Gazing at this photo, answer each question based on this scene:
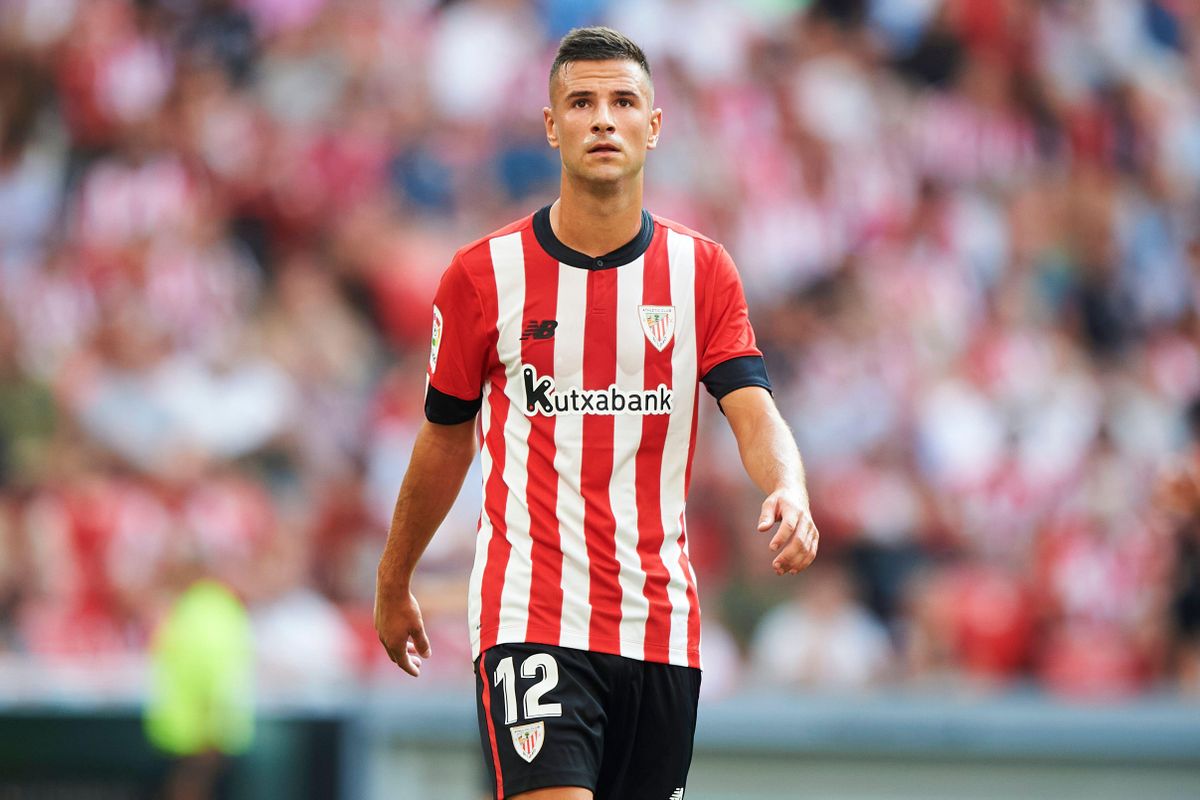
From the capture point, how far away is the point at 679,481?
180 inches

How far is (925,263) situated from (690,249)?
8398 mm

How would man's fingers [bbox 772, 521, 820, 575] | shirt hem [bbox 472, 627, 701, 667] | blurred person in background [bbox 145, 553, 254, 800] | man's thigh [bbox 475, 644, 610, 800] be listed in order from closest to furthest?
man's fingers [bbox 772, 521, 820, 575], man's thigh [bbox 475, 644, 610, 800], shirt hem [bbox 472, 627, 701, 667], blurred person in background [bbox 145, 553, 254, 800]

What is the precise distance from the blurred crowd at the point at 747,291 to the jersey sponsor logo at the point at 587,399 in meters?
4.73

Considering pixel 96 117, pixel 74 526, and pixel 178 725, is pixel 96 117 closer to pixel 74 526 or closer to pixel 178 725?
pixel 74 526

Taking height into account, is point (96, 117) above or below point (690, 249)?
above

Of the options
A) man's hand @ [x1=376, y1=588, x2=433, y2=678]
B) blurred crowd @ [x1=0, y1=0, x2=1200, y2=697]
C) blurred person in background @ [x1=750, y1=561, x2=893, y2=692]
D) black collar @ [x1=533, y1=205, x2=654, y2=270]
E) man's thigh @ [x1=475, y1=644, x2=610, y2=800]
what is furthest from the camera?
blurred crowd @ [x1=0, y1=0, x2=1200, y2=697]

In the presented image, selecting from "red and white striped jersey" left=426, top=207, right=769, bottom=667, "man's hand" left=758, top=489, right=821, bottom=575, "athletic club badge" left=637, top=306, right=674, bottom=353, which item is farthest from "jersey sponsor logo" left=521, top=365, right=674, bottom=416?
"man's hand" left=758, top=489, right=821, bottom=575

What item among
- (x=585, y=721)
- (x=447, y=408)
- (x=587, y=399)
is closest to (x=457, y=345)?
(x=447, y=408)

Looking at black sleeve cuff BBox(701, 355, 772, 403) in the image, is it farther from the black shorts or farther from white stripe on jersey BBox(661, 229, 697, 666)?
the black shorts

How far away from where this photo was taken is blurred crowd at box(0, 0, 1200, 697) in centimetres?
1060

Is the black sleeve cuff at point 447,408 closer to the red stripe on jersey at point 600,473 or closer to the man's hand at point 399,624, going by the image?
the red stripe on jersey at point 600,473

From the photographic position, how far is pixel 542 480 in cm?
451

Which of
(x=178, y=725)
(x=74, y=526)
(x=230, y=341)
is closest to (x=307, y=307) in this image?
(x=230, y=341)

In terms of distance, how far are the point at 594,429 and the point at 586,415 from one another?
42 mm
